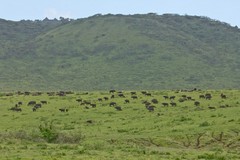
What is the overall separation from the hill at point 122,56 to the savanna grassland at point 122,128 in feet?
146

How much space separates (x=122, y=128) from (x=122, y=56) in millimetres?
84150

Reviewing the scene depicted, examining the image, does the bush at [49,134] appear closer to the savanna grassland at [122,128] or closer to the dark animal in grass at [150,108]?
the savanna grassland at [122,128]

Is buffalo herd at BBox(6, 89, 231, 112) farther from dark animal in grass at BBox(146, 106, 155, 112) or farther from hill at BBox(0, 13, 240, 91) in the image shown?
hill at BBox(0, 13, 240, 91)

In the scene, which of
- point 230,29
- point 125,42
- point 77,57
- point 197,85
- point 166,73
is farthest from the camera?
point 230,29

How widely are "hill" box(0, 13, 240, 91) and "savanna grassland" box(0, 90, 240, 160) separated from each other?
1757 inches

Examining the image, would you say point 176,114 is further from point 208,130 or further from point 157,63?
point 157,63

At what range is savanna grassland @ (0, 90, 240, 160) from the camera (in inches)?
1001

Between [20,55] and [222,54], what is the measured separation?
4729 cm

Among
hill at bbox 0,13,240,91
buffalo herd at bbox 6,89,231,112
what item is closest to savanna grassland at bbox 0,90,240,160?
buffalo herd at bbox 6,89,231,112

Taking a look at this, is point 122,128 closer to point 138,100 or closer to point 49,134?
point 49,134

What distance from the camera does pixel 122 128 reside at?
35.7 m

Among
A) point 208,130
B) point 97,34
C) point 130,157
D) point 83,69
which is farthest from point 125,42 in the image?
point 130,157

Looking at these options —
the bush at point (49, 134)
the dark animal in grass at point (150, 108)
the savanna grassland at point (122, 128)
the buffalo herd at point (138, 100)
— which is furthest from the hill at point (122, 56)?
the bush at point (49, 134)

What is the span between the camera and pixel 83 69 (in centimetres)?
10956
